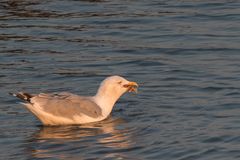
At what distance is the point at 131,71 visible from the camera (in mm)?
16469

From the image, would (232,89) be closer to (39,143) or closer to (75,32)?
(39,143)

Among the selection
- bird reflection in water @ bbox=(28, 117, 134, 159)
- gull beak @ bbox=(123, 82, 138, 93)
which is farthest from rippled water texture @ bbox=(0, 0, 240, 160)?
gull beak @ bbox=(123, 82, 138, 93)

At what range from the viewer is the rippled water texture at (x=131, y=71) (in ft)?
40.3

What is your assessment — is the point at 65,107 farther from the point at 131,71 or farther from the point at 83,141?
the point at 131,71

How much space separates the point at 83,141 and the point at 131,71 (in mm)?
4040

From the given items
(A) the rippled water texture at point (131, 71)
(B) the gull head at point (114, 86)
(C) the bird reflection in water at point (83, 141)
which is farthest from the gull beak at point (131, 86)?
(C) the bird reflection in water at point (83, 141)

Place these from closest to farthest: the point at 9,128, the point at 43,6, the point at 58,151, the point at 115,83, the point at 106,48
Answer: the point at 58,151, the point at 9,128, the point at 115,83, the point at 106,48, the point at 43,6

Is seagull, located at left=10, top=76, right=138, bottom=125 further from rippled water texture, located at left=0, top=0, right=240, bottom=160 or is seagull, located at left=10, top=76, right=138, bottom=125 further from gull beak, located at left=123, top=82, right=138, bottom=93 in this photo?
gull beak, located at left=123, top=82, right=138, bottom=93

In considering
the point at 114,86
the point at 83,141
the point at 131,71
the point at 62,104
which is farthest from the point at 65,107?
the point at 131,71

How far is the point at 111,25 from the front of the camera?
1983 cm

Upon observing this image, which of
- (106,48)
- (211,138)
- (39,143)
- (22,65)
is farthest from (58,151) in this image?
(106,48)

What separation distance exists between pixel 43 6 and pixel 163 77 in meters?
6.15

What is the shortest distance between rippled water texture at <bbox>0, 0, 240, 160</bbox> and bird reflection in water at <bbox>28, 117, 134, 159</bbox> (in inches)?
0.5

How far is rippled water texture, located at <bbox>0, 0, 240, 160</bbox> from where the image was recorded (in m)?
12.3
